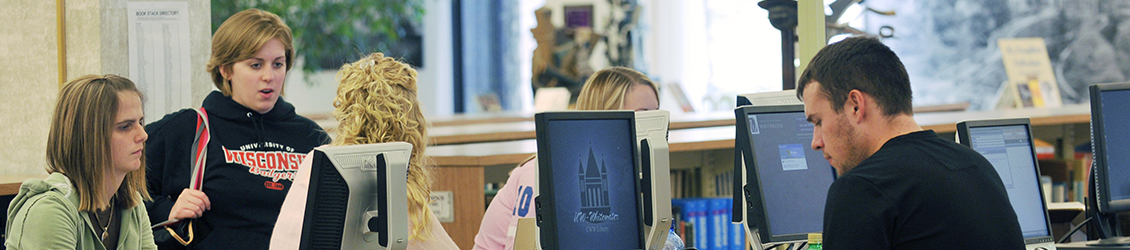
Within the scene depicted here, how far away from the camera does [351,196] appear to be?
1.63m

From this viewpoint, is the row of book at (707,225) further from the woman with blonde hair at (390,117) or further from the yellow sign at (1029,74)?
the yellow sign at (1029,74)

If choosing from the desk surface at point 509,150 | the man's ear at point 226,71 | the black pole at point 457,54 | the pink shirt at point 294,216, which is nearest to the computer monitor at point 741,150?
the pink shirt at point 294,216

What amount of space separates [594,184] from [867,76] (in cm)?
54

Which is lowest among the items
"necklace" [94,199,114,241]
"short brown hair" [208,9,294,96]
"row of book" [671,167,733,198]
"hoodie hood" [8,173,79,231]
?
"row of book" [671,167,733,198]

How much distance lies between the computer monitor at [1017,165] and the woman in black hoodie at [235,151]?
1694 millimetres

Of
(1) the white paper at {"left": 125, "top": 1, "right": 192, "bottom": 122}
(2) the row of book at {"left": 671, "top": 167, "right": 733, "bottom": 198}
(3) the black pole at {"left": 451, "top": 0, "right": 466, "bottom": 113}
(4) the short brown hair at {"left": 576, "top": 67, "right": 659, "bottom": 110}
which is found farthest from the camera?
(3) the black pole at {"left": 451, "top": 0, "right": 466, "bottom": 113}

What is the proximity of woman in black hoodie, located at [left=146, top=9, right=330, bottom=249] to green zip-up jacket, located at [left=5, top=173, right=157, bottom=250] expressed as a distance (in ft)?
1.38

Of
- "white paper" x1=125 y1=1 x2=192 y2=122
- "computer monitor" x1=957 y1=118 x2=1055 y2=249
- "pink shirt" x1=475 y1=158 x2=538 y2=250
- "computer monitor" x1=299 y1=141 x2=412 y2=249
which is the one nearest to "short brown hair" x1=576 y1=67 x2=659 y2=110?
"pink shirt" x1=475 y1=158 x2=538 y2=250

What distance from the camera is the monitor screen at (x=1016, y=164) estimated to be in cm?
235

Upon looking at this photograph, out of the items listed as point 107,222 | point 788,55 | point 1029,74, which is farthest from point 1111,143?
point 1029,74

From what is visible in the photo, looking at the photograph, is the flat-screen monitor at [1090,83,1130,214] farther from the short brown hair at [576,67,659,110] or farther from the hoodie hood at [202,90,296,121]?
the hoodie hood at [202,90,296,121]

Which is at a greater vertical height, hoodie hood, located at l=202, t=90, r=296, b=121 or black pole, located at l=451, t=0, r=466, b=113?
black pole, located at l=451, t=0, r=466, b=113

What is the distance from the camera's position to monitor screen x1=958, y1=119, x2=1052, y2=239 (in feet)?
7.72

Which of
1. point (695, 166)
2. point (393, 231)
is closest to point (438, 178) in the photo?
point (695, 166)
